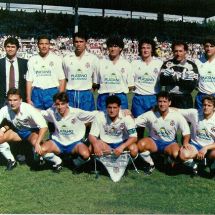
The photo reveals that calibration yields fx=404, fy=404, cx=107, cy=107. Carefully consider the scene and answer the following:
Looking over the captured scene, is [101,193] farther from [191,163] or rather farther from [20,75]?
[20,75]

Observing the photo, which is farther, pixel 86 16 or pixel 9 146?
pixel 86 16

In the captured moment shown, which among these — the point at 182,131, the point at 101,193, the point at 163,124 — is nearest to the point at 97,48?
the point at 163,124

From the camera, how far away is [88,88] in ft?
17.8

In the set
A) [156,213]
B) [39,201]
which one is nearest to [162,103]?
[156,213]

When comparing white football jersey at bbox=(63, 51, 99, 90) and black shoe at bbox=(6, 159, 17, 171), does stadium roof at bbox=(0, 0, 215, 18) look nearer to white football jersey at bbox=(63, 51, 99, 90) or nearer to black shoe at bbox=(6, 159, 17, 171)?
white football jersey at bbox=(63, 51, 99, 90)

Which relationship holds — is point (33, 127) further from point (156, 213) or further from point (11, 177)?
point (156, 213)

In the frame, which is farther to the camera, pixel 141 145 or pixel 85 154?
pixel 141 145

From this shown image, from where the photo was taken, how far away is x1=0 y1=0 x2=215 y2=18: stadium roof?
25422 mm

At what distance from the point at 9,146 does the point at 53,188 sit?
115 cm

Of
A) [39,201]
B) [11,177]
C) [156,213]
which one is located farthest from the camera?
[11,177]

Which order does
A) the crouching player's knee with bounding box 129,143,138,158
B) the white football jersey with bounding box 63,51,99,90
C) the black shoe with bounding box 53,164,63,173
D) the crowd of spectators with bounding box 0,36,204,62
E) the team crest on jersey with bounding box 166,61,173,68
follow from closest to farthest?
the crouching player's knee with bounding box 129,143,138,158
the black shoe with bounding box 53,164,63,173
the team crest on jersey with bounding box 166,61,173,68
the white football jersey with bounding box 63,51,99,90
the crowd of spectators with bounding box 0,36,204,62

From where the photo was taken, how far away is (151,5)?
26.5 meters

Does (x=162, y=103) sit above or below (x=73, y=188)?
above

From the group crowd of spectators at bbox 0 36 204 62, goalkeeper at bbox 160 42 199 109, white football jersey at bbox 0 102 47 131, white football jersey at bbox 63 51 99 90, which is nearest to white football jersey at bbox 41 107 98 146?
white football jersey at bbox 0 102 47 131
